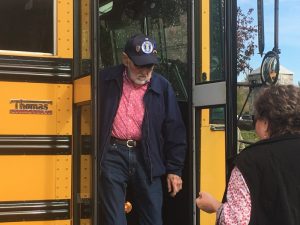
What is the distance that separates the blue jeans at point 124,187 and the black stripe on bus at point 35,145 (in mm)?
234

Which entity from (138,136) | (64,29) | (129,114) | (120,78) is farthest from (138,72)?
(64,29)

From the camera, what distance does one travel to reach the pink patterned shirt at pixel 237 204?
5.50ft

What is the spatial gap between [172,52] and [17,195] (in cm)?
157

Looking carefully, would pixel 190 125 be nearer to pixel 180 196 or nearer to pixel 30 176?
pixel 180 196

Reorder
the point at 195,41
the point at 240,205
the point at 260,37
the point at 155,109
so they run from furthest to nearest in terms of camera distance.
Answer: the point at 195,41 → the point at 155,109 → the point at 260,37 → the point at 240,205

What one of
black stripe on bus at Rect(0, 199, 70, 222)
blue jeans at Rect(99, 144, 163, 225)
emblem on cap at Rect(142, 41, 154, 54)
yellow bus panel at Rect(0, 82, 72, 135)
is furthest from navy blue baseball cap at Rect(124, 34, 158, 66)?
black stripe on bus at Rect(0, 199, 70, 222)

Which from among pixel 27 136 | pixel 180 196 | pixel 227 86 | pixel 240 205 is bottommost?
pixel 180 196

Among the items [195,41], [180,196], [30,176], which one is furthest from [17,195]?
[195,41]

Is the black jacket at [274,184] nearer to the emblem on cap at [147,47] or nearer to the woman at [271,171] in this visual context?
the woman at [271,171]

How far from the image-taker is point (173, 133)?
2891 millimetres

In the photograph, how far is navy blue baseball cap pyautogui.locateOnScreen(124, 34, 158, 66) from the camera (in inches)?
107

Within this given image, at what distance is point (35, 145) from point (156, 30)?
1548 mm

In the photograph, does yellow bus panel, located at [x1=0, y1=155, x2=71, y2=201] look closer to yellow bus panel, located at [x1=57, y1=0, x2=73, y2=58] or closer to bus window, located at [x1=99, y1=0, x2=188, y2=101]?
yellow bus panel, located at [x1=57, y1=0, x2=73, y2=58]

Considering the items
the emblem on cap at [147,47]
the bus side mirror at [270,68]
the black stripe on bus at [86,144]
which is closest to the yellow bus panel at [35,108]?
the black stripe on bus at [86,144]
